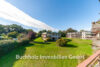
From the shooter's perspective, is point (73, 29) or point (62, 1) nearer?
point (62, 1)

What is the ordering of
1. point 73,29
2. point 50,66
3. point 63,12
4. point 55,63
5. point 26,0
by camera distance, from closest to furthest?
point 50,66, point 55,63, point 26,0, point 63,12, point 73,29

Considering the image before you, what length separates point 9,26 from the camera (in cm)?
3359

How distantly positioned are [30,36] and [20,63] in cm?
857

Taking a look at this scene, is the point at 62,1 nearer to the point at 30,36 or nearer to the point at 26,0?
the point at 26,0

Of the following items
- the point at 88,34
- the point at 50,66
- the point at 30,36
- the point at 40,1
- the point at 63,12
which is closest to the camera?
the point at 50,66

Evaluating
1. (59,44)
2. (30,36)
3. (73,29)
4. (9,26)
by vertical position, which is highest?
(9,26)

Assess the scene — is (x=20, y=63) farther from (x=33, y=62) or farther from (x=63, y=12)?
(x=63, y=12)

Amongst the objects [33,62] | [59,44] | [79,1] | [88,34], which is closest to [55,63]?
[33,62]

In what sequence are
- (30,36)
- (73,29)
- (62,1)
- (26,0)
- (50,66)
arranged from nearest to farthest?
(50,66) < (26,0) < (62,1) < (30,36) < (73,29)

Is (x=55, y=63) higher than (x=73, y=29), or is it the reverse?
(x=73, y=29)

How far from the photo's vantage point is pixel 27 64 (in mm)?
5277

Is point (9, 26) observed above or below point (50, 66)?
above

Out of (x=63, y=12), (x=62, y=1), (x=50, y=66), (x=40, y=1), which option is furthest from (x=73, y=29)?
(x=50, y=66)

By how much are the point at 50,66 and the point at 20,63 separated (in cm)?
276
